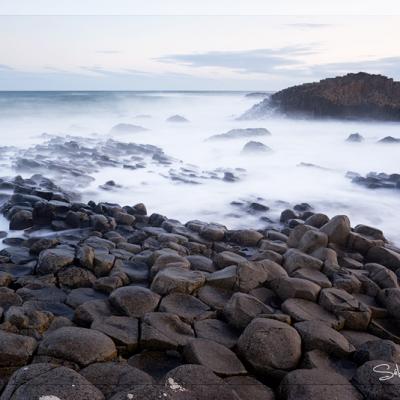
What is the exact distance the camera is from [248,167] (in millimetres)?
12312

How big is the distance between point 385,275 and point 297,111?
1741cm

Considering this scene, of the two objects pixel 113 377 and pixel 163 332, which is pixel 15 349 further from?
pixel 163 332

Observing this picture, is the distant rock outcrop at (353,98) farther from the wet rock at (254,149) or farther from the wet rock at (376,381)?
the wet rock at (376,381)

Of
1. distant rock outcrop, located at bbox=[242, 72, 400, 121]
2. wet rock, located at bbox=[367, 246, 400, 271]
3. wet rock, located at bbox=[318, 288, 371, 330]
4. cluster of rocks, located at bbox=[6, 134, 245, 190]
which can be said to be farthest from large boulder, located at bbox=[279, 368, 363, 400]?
distant rock outcrop, located at bbox=[242, 72, 400, 121]

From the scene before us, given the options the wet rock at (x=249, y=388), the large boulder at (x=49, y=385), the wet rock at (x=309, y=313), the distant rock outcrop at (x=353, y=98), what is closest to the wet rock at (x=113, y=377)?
the large boulder at (x=49, y=385)

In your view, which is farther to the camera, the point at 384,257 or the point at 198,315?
the point at 384,257

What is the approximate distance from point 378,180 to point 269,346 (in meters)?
8.28

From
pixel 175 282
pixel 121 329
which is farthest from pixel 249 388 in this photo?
pixel 175 282

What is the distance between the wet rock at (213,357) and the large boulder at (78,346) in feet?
1.68

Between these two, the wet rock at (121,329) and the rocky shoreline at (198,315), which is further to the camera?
the wet rock at (121,329)

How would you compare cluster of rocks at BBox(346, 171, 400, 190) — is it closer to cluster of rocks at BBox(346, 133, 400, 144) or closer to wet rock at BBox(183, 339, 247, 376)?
cluster of rocks at BBox(346, 133, 400, 144)

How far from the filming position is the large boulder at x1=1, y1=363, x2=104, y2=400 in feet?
7.34

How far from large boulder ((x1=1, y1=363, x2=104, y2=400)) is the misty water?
4.39 metres

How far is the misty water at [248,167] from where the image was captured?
8.25m
